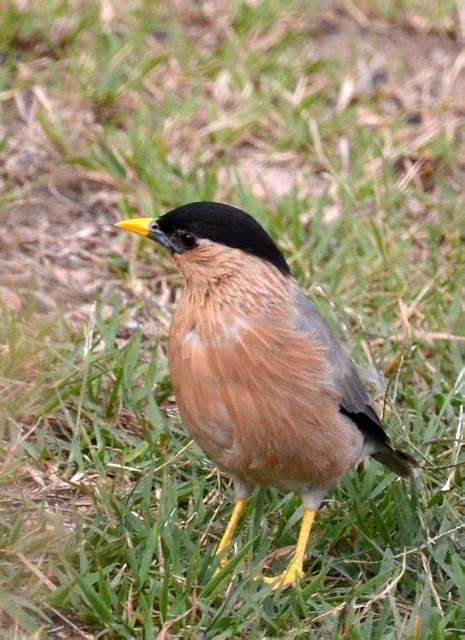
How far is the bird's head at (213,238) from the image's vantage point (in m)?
4.92

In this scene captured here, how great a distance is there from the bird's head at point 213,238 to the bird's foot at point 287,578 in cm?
116

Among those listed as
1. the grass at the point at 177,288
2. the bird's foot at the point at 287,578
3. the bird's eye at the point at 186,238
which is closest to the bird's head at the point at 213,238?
the bird's eye at the point at 186,238

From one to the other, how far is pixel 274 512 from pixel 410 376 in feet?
4.03

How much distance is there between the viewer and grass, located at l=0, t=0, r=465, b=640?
176 inches

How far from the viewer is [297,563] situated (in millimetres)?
4738

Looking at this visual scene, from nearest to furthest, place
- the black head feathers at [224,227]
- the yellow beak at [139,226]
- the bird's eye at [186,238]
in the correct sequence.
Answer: the black head feathers at [224,227] → the bird's eye at [186,238] → the yellow beak at [139,226]

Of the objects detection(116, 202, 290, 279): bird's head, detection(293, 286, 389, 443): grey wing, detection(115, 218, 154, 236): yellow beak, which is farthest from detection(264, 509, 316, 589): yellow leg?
detection(115, 218, 154, 236): yellow beak

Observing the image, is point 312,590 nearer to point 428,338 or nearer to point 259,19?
point 428,338

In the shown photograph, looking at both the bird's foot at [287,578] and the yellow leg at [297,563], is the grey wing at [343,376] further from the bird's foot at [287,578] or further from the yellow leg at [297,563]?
the bird's foot at [287,578]

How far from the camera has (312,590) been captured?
4.55 metres

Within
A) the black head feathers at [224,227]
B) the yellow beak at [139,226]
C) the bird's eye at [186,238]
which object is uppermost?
the black head feathers at [224,227]

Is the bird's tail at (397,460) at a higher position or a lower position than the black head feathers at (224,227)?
lower

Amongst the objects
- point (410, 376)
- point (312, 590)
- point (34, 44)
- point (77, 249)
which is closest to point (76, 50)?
point (34, 44)

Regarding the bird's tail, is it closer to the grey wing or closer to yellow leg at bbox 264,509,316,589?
the grey wing
